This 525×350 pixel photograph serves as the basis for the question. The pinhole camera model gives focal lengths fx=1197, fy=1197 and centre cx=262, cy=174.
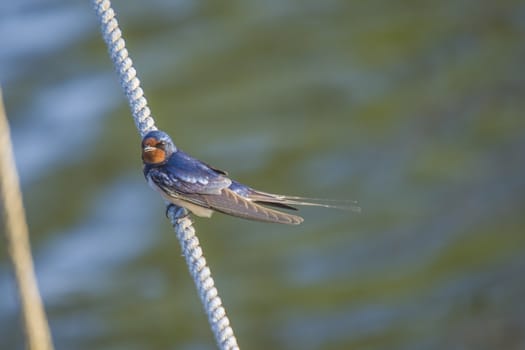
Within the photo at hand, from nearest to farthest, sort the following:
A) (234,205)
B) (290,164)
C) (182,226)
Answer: (182,226)
(234,205)
(290,164)

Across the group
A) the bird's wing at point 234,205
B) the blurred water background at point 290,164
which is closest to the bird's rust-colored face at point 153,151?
the bird's wing at point 234,205

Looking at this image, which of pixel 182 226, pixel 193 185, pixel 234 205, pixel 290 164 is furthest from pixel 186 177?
pixel 290 164

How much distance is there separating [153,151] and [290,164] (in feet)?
14.8

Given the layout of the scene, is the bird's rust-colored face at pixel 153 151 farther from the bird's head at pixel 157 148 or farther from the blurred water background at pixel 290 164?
the blurred water background at pixel 290 164

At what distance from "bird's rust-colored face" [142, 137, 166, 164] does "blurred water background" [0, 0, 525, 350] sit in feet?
11.5

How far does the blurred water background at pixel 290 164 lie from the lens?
272 inches

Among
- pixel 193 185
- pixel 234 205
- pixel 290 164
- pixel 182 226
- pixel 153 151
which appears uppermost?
Result: pixel 290 164

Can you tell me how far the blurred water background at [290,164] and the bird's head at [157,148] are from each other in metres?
3.50

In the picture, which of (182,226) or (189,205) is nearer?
(182,226)

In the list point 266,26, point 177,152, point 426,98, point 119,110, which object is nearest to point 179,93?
point 119,110

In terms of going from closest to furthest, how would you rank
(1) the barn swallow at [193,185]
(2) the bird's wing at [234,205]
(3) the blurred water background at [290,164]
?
(2) the bird's wing at [234,205] < (1) the barn swallow at [193,185] < (3) the blurred water background at [290,164]

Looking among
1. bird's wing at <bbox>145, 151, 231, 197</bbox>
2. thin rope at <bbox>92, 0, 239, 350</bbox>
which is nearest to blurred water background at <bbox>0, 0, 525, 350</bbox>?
bird's wing at <bbox>145, 151, 231, 197</bbox>

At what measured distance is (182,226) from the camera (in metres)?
2.84

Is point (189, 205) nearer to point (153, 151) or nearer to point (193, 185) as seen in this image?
point (193, 185)
